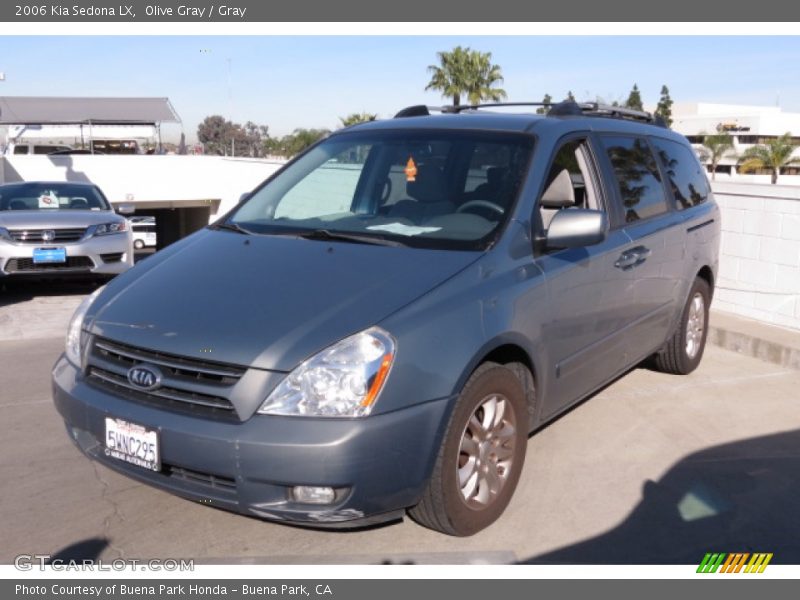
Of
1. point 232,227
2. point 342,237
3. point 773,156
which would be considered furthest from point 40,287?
point 773,156

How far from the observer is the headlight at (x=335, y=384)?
313 centimetres

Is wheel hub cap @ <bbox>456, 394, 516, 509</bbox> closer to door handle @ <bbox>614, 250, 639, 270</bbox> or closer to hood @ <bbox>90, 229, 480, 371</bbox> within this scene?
hood @ <bbox>90, 229, 480, 371</bbox>

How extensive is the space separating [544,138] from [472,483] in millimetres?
1933

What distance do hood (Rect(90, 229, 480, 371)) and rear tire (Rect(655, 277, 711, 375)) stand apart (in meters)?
2.98

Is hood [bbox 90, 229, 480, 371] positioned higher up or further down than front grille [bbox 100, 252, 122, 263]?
higher up

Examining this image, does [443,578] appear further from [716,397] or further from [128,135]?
[128,135]

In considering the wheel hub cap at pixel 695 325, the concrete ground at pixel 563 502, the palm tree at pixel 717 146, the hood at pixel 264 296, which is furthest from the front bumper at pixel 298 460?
the palm tree at pixel 717 146

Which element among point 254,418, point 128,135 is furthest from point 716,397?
point 128,135

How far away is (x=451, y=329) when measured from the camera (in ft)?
11.3

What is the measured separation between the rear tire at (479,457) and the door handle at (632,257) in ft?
4.55

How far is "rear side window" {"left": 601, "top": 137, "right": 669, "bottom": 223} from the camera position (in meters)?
5.16

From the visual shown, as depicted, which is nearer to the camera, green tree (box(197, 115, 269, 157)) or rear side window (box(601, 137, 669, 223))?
rear side window (box(601, 137, 669, 223))

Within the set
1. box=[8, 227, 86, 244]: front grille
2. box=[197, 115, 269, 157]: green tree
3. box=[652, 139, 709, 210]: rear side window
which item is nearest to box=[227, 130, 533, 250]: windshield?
box=[652, 139, 709, 210]: rear side window

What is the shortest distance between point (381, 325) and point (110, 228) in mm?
7659
